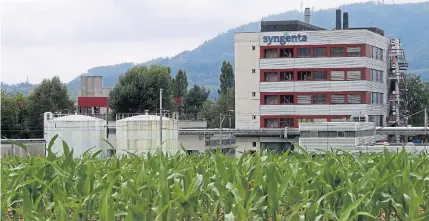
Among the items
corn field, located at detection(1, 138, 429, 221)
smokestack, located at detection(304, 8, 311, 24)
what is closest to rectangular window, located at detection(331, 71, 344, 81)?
smokestack, located at detection(304, 8, 311, 24)

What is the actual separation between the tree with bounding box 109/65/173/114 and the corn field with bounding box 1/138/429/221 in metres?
90.4

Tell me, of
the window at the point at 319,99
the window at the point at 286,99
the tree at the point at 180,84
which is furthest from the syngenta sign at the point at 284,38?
the tree at the point at 180,84

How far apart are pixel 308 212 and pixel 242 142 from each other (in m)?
70.3

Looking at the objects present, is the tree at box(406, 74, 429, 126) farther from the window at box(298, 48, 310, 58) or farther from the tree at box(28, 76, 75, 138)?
the tree at box(28, 76, 75, 138)

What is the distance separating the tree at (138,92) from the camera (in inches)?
3873

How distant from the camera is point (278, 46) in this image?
76688 mm

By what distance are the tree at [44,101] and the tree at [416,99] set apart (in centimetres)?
4166

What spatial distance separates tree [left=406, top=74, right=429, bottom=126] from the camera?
308ft

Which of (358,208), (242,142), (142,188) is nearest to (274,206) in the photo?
(358,208)

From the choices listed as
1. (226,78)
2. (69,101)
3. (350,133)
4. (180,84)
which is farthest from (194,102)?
(350,133)

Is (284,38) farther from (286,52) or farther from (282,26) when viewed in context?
(282,26)

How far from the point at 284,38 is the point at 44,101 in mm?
32627

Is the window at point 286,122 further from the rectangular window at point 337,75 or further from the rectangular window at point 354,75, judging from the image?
the rectangular window at point 354,75

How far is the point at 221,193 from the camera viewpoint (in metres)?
5.56
